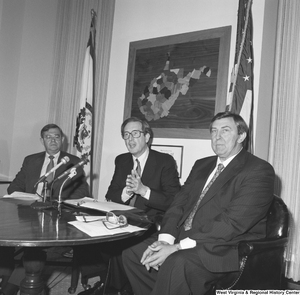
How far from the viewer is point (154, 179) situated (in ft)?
10.9

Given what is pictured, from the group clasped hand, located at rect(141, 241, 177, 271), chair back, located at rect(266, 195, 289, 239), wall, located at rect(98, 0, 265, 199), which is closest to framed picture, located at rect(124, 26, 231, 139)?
wall, located at rect(98, 0, 265, 199)

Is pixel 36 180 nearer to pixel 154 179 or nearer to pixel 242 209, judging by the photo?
pixel 154 179

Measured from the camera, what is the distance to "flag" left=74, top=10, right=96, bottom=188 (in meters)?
4.61

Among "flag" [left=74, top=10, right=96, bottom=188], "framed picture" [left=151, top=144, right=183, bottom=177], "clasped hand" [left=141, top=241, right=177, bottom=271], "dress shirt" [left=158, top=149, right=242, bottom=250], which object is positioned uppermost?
"flag" [left=74, top=10, right=96, bottom=188]

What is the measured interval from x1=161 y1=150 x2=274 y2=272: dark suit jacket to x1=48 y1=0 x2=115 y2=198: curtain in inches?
94.2

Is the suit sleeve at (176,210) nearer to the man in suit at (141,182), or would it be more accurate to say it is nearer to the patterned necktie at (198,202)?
the patterned necktie at (198,202)

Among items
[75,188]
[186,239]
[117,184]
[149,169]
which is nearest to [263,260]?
[186,239]

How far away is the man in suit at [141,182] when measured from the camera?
9.60ft

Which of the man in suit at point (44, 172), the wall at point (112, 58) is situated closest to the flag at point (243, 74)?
the wall at point (112, 58)

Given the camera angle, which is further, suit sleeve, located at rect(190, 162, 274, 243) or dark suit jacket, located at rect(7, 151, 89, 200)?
dark suit jacket, located at rect(7, 151, 89, 200)

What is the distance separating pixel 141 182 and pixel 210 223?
0.99 meters

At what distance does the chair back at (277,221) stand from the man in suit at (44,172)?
1.96m

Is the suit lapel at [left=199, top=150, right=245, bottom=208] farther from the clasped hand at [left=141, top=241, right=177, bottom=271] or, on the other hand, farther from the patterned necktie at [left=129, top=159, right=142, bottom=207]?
the patterned necktie at [left=129, top=159, right=142, bottom=207]

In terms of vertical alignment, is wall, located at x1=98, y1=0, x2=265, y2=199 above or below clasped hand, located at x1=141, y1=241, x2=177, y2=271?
above
